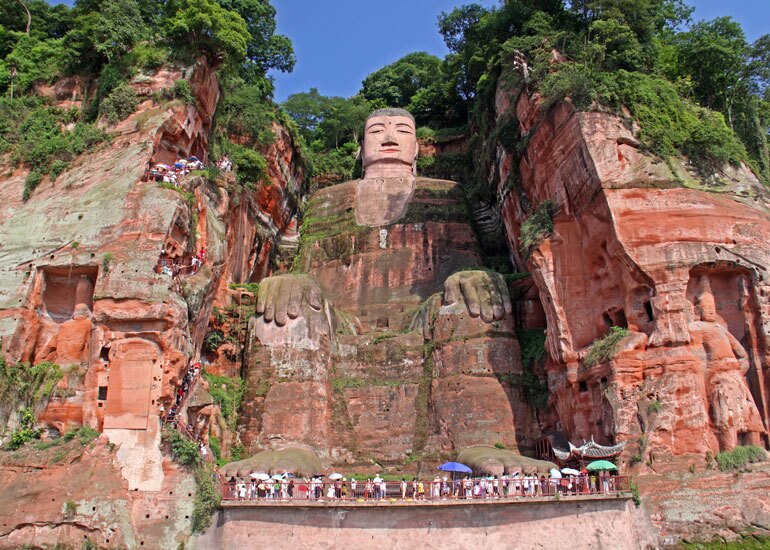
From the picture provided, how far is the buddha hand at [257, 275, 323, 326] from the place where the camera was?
27.0m

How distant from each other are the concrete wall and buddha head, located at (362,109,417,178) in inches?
846

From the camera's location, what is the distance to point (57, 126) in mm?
27812

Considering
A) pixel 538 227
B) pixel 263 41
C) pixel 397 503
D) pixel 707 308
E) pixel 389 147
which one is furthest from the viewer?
pixel 263 41

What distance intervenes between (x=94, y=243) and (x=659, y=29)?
27.6 meters

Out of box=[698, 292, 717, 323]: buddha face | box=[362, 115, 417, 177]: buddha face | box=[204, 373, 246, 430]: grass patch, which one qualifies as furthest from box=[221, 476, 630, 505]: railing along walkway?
box=[362, 115, 417, 177]: buddha face

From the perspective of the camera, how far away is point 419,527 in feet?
62.7

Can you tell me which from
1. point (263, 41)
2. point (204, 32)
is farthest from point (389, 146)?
point (204, 32)

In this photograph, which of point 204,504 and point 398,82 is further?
point 398,82

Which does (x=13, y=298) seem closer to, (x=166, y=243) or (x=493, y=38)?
(x=166, y=243)

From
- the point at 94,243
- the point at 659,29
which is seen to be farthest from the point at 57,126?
the point at 659,29

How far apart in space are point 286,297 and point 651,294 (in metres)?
12.2

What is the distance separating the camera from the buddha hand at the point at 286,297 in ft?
88.4

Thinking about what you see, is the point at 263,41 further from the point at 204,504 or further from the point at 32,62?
the point at 204,504

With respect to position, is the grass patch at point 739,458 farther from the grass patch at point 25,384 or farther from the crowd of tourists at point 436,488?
the grass patch at point 25,384
